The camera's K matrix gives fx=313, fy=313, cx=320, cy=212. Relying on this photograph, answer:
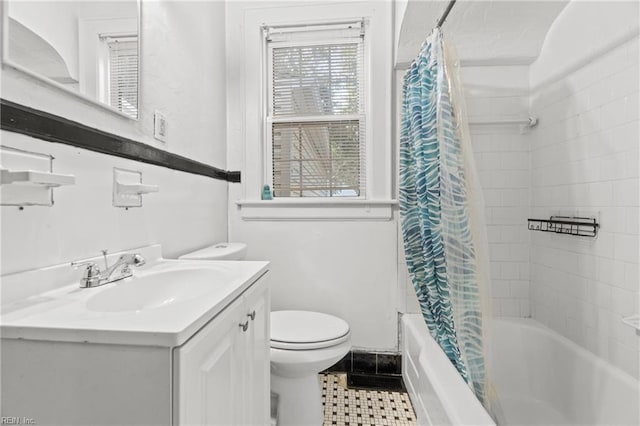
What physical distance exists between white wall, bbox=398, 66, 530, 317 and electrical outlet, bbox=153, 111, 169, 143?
155 centimetres

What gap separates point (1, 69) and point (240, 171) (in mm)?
1335

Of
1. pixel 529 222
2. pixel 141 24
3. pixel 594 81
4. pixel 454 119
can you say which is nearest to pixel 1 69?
pixel 141 24

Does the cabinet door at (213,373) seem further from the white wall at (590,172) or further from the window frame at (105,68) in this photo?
the white wall at (590,172)

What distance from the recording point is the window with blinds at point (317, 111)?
1.96m

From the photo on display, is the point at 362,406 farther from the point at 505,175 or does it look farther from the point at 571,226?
the point at 505,175

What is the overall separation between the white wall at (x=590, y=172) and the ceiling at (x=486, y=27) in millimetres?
89

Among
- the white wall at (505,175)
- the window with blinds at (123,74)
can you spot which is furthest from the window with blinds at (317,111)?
the window with blinds at (123,74)

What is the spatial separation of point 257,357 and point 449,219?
84cm

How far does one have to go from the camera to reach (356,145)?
77.8 inches

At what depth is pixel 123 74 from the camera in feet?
3.53

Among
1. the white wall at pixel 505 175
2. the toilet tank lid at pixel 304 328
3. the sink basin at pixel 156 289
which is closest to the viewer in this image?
the sink basin at pixel 156 289

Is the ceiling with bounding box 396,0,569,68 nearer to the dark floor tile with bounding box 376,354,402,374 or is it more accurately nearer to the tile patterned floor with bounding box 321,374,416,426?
the dark floor tile with bounding box 376,354,402,374

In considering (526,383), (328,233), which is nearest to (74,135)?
(328,233)

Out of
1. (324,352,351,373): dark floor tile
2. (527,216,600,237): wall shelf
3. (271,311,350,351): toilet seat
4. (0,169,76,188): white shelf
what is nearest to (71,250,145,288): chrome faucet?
(0,169,76,188): white shelf
